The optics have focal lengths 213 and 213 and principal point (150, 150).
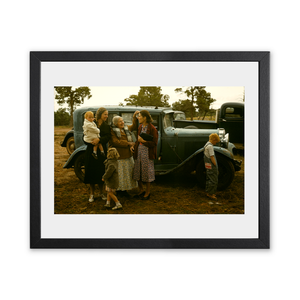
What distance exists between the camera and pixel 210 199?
2229 millimetres

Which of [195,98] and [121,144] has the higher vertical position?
[195,98]

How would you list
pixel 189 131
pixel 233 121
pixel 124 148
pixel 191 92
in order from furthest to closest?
1. pixel 189 131
2. pixel 124 148
3. pixel 191 92
4. pixel 233 121

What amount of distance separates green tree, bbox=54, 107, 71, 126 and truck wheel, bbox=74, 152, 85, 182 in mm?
371

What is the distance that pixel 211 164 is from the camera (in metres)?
2.30

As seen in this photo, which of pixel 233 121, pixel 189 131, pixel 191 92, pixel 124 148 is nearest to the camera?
pixel 233 121

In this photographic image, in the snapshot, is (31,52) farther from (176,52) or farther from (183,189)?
(183,189)

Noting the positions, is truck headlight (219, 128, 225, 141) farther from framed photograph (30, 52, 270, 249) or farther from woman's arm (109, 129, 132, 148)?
woman's arm (109, 129, 132, 148)

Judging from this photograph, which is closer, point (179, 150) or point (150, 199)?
point (150, 199)

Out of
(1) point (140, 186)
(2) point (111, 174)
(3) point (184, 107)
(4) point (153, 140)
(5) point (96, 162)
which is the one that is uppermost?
(3) point (184, 107)

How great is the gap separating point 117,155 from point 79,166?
1.36ft

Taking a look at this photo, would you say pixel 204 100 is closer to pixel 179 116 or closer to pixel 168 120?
pixel 179 116

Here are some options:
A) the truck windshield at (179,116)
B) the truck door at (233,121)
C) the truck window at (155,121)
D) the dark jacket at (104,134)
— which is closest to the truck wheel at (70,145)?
the dark jacket at (104,134)

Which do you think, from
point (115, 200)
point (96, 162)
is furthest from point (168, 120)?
point (115, 200)

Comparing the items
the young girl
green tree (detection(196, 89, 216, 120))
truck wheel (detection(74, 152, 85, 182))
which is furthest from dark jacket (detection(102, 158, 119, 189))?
green tree (detection(196, 89, 216, 120))
